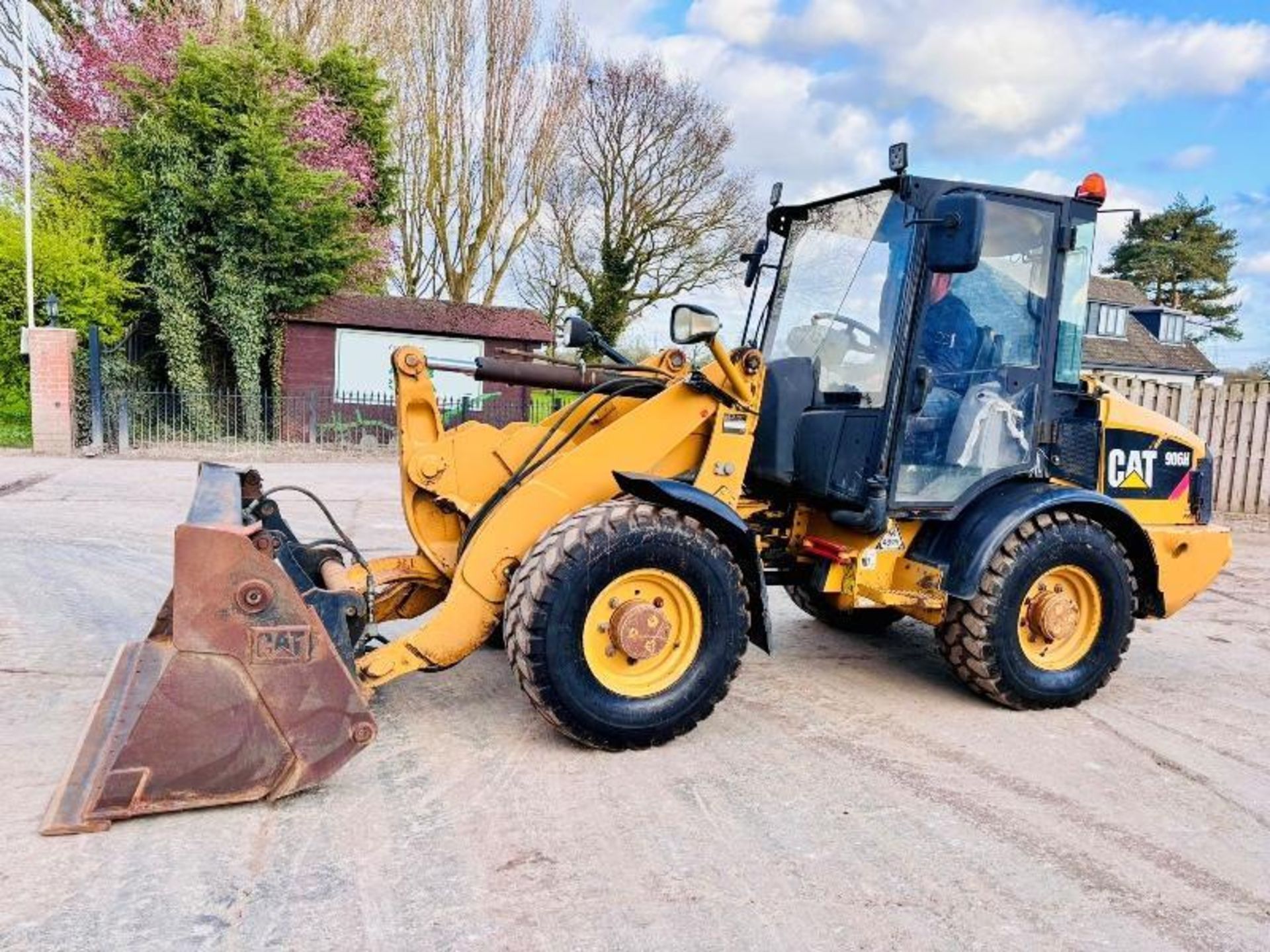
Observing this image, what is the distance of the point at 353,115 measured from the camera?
1958 centimetres

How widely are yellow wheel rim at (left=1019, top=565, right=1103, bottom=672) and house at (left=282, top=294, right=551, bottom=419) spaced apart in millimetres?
14826

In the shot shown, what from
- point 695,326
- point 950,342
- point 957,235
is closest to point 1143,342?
point 950,342

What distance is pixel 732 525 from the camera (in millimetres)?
3920

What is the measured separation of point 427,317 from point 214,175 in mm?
4785

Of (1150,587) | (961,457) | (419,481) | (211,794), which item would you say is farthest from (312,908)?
(1150,587)

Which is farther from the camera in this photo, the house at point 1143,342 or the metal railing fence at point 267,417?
the house at point 1143,342

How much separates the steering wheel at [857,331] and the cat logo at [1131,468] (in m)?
1.39

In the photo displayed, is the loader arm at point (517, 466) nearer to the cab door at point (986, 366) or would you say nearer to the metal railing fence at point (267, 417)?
the cab door at point (986, 366)

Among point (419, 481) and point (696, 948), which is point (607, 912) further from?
point (419, 481)

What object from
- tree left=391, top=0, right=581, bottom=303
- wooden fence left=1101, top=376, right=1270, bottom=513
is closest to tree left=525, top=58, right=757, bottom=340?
tree left=391, top=0, right=581, bottom=303

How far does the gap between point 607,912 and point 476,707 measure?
1.73m

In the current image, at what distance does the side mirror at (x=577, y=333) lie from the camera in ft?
12.6

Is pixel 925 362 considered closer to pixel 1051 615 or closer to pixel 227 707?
pixel 1051 615

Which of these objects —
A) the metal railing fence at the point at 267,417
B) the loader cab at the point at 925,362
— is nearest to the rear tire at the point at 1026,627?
the loader cab at the point at 925,362
